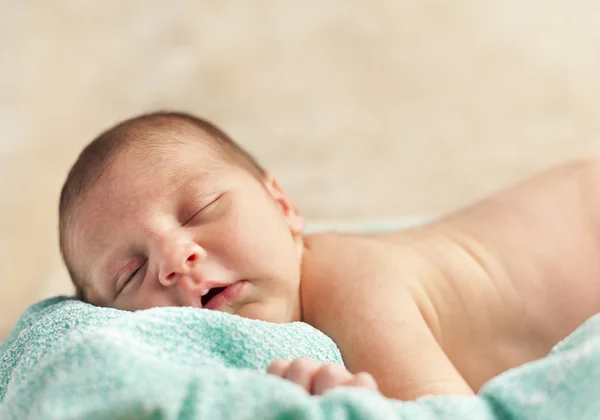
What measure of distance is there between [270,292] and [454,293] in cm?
27

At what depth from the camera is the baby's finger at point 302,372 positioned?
2.33 feet

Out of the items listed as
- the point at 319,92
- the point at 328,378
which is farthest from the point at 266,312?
the point at 319,92

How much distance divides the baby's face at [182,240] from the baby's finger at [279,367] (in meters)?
0.19

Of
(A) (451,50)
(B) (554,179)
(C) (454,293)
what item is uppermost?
(A) (451,50)

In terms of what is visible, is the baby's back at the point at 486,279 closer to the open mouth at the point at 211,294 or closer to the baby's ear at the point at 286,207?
the baby's ear at the point at 286,207

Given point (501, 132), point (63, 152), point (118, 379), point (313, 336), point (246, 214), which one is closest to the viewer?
point (118, 379)

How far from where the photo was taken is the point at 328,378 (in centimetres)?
70

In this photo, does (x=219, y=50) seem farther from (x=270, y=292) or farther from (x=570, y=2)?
(x=270, y=292)

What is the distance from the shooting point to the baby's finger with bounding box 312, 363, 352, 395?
70cm

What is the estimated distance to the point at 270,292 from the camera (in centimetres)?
96

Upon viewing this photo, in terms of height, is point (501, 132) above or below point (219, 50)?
below

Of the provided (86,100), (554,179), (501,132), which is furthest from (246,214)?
(86,100)

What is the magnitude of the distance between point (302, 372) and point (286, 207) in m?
0.48

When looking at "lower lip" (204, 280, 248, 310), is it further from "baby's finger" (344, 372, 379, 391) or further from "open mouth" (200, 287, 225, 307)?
"baby's finger" (344, 372, 379, 391)
